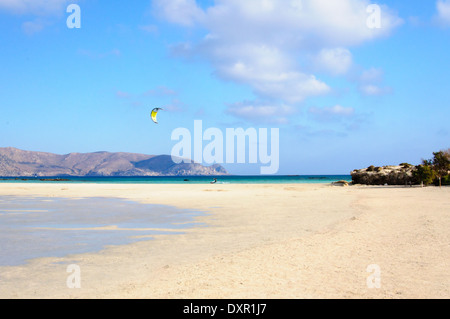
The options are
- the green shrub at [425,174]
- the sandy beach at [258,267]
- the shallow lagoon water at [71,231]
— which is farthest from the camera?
the green shrub at [425,174]

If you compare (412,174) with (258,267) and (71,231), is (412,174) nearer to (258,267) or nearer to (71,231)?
(71,231)

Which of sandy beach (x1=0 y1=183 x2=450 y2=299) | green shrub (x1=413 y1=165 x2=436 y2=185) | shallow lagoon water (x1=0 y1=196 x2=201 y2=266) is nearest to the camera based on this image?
sandy beach (x1=0 y1=183 x2=450 y2=299)

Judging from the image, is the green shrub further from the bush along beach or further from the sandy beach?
the sandy beach

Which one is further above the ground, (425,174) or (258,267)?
(425,174)

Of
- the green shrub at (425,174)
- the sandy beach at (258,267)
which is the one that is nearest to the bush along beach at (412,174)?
the green shrub at (425,174)

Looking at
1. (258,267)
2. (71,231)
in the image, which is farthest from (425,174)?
(258,267)

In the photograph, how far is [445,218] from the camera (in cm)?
1598

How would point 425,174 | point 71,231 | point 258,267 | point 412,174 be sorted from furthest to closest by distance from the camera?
1. point 412,174
2. point 425,174
3. point 71,231
4. point 258,267

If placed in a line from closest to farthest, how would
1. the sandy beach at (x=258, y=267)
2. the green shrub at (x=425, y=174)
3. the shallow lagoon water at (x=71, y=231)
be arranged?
the sandy beach at (x=258, y=267) → the shallow lagoon water at (x=71, y=231) → the green shrub at (x=425, y=174)

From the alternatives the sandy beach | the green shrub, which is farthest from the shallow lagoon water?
the green shrub

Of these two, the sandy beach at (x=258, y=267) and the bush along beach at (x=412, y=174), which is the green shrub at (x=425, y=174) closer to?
the bush along beach at (x=412, y=174)

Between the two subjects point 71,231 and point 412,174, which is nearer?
point 71,231
